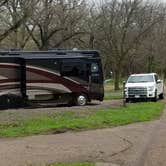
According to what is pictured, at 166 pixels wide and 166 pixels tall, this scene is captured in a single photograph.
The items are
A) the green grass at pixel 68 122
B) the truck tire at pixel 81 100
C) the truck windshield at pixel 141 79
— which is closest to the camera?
the green grass at pixel 68 122

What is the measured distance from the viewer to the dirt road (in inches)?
448

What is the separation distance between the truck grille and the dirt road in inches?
722

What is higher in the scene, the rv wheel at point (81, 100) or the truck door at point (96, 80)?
the truck door at point (96, 80)

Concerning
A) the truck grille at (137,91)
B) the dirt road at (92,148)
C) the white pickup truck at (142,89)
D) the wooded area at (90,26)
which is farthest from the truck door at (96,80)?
the wooded area at (90,26)

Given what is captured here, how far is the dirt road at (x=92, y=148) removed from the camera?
1138 cm

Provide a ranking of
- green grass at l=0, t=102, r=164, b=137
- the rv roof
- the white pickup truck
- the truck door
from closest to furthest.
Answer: green grass at l=0, t=102, r=164, b=137, the rv roof, the truck door, the white pickup truck

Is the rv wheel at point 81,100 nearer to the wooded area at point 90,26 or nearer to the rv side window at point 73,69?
the rv side window at point 73,69

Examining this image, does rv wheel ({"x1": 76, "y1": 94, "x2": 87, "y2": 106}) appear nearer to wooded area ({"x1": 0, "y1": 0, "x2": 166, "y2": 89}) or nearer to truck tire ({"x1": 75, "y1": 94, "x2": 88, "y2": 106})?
truck tire ({"x1": 75, "y1": 94, "x2": 88, "y2": 106})

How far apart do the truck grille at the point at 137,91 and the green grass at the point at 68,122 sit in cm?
1228

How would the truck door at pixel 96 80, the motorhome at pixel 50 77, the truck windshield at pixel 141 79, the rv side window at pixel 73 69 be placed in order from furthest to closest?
the truck windshield at pixel 141 79 < the truck door at pixel 96 80 < the rv side window at pixel 73 69 < the motorhome at pixel 50 77

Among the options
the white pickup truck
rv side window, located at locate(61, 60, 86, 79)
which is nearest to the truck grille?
the white pickup truck

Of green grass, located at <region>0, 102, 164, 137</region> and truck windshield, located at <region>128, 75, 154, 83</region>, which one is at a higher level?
truck windshield, located at <region>128, 75, 154, 83</region>

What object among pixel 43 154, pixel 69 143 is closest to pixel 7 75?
pixel 69 143

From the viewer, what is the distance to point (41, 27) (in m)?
48.6
